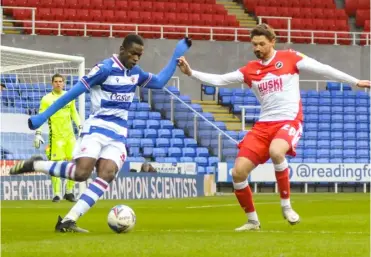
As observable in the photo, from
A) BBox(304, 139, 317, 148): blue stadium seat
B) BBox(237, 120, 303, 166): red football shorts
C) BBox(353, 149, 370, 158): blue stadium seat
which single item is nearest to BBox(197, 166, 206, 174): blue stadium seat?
BBox(304, 139, 317, 148): blue stadium seat

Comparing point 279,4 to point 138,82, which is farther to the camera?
point 279,4

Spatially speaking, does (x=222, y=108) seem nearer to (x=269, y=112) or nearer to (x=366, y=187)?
(x=366, y=187)

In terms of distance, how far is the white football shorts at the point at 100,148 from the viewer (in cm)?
1126

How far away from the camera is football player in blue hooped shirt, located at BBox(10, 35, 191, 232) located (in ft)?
36.7

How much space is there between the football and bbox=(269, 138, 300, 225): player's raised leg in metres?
1.66

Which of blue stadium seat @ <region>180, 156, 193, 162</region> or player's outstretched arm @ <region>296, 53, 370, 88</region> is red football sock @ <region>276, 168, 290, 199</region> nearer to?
player's outstretched arm @ <region>296, 53, 370, 88</region>

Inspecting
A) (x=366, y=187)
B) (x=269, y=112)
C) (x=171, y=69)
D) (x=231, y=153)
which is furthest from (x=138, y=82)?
(x=366, y=187)

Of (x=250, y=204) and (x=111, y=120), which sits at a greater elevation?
(x=111, y=120)

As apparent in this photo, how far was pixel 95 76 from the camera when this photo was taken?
1125 cm

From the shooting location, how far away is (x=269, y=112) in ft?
38.8

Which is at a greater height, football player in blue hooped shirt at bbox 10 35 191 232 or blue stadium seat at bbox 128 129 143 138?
football player in blue hooped shirt at bbox 10 35 191 232

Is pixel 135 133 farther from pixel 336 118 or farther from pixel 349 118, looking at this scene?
pixel 349 118

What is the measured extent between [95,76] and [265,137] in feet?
6.47

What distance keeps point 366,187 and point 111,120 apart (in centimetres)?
2005
